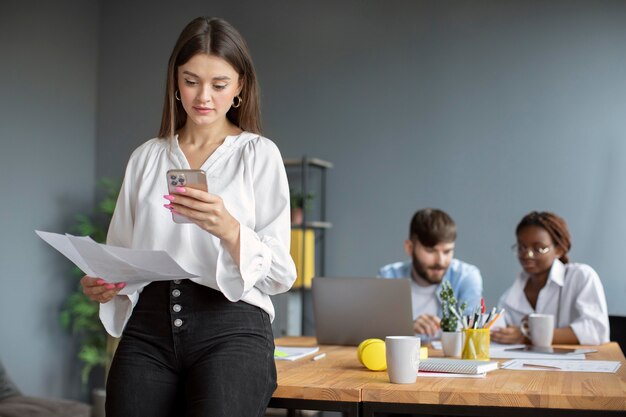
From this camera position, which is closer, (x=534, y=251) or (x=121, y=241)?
(x=121, y=241)

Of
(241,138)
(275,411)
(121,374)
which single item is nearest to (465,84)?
(275,411)

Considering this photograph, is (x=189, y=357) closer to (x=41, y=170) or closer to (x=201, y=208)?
(x=201, y=208)

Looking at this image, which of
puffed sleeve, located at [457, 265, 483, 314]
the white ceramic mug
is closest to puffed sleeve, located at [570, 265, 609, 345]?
puffed sleeve, located at [457, 265, 483, 314]

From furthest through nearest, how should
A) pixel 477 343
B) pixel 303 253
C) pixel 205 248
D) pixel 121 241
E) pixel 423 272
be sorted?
pixel 303 253, pixel 423 272, pixel 477 343, pixel 121 241, pixel 205 248

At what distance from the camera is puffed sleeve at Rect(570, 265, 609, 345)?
3.01 m

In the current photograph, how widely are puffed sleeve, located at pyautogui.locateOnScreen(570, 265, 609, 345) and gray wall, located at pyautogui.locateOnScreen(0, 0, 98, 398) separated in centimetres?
340

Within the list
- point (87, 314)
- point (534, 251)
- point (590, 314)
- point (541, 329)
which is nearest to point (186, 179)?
point (541, 329)

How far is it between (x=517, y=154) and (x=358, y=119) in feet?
3.39

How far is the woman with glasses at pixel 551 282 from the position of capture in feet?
10.5

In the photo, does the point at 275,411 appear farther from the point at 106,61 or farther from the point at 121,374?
the point at 121,374

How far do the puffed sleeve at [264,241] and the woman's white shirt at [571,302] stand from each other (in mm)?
1724

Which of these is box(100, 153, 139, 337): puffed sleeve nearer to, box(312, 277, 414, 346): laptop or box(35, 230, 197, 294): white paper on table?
box(35, 230, 197, 294): white paper on table

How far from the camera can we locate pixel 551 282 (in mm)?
3346

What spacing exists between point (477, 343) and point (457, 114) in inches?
120
